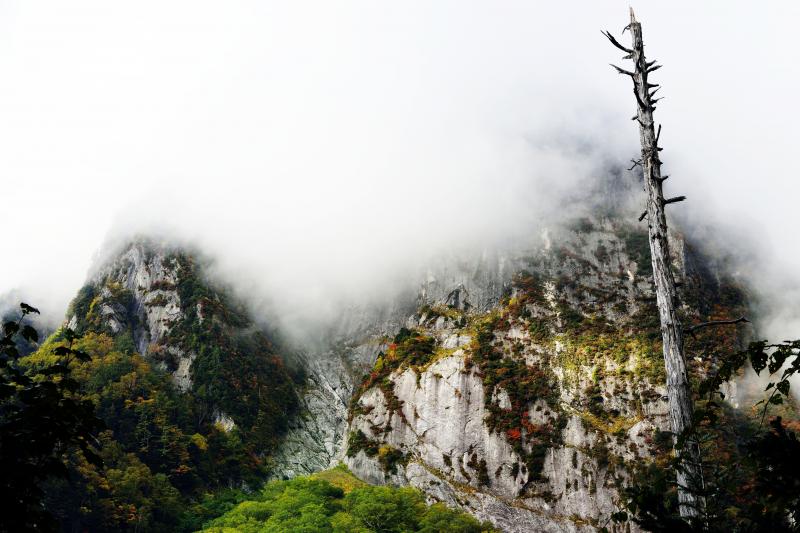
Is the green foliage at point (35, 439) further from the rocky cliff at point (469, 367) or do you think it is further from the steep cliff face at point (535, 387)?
the steep cliff face at point (535, 387)

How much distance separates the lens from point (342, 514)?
4581 centimetres

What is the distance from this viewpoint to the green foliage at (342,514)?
138 feet

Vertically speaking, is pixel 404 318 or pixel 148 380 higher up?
pixel 404 318

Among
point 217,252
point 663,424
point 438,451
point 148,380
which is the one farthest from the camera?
point 217,252

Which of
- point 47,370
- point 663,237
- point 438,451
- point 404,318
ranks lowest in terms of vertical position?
point 47,370

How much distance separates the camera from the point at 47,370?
18.7 ft

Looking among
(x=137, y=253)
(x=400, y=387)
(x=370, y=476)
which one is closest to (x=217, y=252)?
(x=137, y=253)

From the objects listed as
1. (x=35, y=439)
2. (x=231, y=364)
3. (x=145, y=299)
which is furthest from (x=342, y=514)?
(x=145, y=299)

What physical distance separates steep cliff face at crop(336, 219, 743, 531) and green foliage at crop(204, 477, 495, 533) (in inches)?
382

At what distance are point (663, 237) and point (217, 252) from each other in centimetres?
11016

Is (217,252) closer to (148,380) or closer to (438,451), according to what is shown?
(148,380)

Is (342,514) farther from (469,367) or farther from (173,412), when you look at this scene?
(173,412)

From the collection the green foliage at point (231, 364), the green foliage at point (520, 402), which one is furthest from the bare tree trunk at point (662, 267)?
the green foliage at point (231, 364)

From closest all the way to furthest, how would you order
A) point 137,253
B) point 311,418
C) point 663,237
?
point 663,237
point 311,418
point 137,253
